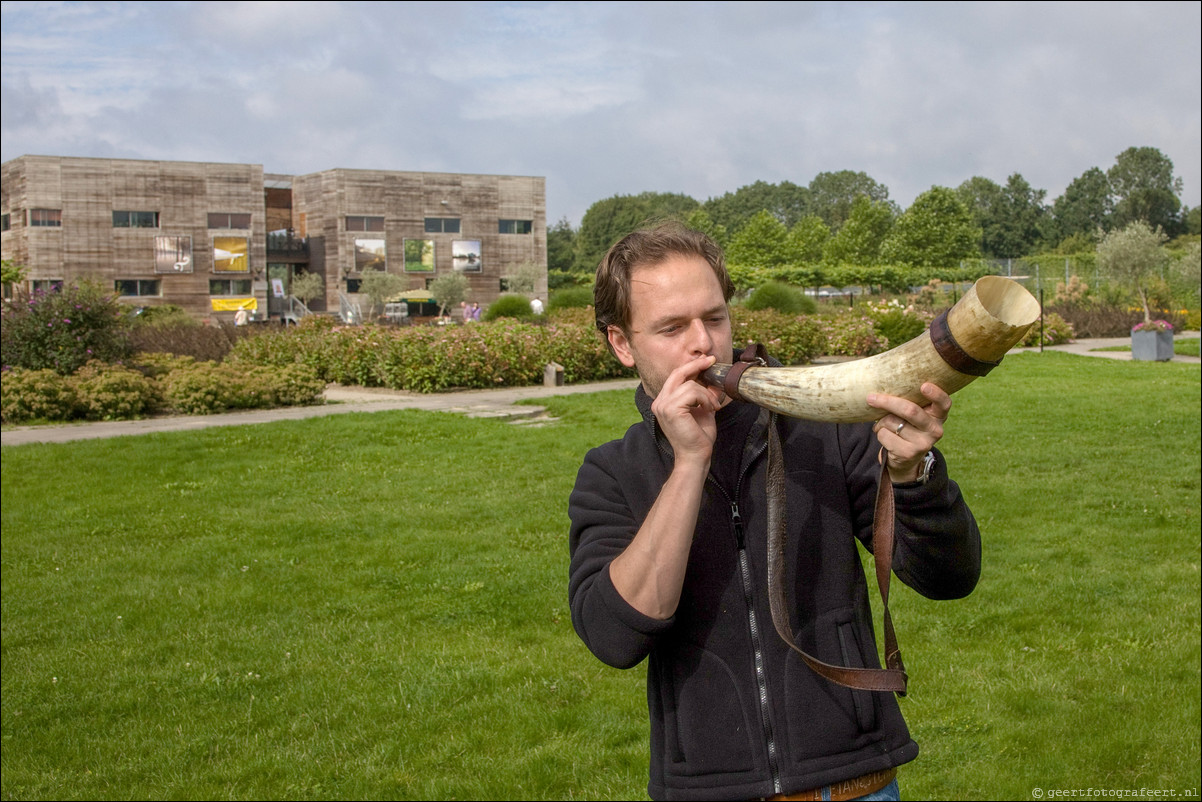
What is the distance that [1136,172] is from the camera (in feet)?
364

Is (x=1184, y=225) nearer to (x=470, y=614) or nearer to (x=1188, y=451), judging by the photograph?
(x=1188, y=451)

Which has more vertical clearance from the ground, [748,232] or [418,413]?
[748,232]

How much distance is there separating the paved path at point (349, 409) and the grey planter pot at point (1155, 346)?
11662 millimetres

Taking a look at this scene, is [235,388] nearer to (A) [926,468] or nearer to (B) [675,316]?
(B) [675,316]

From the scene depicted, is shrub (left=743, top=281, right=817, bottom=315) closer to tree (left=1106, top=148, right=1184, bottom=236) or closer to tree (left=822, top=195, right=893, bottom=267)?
tree (left=822, top=195, right=893, bottom=267)

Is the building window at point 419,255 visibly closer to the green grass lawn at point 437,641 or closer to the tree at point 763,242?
the tree at point 763,242

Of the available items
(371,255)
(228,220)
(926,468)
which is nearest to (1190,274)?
(926,468)

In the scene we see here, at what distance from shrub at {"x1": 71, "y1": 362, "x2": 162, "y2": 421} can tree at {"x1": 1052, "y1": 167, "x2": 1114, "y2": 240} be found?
100 m

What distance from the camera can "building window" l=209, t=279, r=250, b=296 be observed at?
62250 mm

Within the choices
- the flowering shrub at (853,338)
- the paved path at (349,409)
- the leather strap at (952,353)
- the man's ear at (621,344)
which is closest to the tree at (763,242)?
the flowering shrub at (853,338)

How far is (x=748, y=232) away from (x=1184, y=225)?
48119mm

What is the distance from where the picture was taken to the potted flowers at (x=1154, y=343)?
73.2 feet

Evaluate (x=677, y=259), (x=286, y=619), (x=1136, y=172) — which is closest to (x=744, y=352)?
(x=677, y=259)

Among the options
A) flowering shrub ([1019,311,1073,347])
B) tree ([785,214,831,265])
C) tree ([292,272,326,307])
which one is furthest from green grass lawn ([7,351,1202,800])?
tree ([785,214,831,265])
